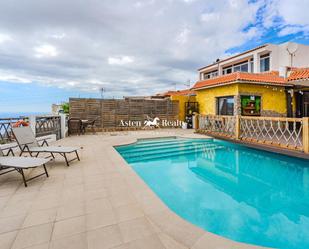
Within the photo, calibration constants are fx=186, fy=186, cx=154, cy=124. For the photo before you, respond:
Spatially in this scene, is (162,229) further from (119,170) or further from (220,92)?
(220,92)

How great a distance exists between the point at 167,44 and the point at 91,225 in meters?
13.6

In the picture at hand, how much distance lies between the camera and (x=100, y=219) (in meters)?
2.75

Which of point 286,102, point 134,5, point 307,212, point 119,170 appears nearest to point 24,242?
point 119,170

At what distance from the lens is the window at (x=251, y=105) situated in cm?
1256

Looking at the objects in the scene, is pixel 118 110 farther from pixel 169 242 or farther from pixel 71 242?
pixel 169 242

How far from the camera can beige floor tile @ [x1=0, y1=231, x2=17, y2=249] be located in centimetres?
220

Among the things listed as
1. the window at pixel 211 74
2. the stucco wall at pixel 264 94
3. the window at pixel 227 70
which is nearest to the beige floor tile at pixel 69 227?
the stucco wall at pixel 264 94

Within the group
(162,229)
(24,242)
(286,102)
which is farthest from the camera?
(286,102)

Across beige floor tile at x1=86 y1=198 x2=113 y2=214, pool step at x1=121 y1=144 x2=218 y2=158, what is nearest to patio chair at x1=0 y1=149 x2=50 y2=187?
beige floor tile at x1=86 y1=198 x2=113 y2=214

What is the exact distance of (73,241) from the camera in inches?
89.2

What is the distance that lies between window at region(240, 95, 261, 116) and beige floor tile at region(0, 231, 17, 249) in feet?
42.7

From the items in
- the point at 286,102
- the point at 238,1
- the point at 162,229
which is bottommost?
the point at 162,229

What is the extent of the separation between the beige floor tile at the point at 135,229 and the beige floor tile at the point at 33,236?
0.94 metres

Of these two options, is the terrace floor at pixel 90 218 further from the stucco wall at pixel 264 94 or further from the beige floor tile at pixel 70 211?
the stucco wall at pixel 264 94
